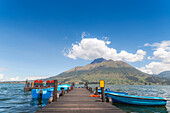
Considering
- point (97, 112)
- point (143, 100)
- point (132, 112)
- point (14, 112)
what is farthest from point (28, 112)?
point (143, 100)

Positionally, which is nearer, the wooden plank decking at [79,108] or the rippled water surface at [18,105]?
Answer: the wooden plank decking at [79,108]

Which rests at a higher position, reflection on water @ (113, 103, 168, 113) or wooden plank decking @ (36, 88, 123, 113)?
wooden plank decking @ (36, 88, 123, 113)

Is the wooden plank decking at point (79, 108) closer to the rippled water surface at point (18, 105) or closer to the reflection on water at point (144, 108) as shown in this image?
the rippled water surface at point (18, 105)

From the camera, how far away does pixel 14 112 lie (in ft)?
48.7

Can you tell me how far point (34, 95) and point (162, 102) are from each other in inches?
993

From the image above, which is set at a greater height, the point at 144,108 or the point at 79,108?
the point at 79,108

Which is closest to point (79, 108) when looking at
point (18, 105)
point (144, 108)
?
point (144, 108)

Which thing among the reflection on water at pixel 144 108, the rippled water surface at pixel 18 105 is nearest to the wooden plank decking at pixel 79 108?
the rippled water surface at pixel 18 105

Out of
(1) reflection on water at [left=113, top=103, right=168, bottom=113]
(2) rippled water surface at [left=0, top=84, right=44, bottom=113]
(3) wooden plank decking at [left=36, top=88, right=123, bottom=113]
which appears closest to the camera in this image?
(3) wooden plank decking at [left=36, top=88, right=123, bottom=113]

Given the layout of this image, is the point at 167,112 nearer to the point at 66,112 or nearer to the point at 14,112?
the point at 66,112

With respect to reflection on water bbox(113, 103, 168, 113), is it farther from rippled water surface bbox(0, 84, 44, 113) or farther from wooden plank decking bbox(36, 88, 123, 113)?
rippled water surface bbox(0, 84, 44, 113)

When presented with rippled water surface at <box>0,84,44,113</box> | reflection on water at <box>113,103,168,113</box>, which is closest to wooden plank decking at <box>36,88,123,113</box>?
rippled water surface at <box>0,84,44,113</box>

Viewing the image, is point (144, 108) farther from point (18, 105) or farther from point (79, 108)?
point (18, 105)

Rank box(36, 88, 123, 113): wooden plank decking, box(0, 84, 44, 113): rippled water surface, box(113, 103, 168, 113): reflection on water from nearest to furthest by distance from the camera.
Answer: box(36, 88, 123, 113): wooden plank decking, box(0, 84, 44, 113): rippled water surface, box(113, 103, 168, 113): reflection on water
